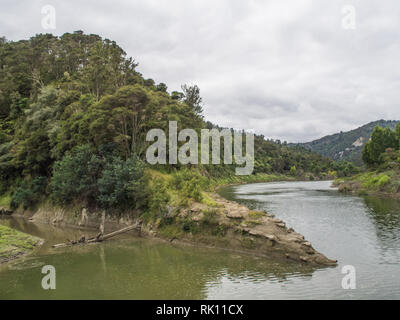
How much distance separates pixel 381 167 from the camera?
6862 cm

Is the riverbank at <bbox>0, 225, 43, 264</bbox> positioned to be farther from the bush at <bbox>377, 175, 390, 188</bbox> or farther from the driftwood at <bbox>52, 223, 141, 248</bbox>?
the bush at <bbox>377, 175, 390, 188</bbox>

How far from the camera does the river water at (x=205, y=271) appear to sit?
18.1 meters

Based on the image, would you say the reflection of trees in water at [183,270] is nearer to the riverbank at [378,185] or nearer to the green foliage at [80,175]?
the green foliage at [80,175]

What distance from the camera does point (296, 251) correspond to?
905 inches

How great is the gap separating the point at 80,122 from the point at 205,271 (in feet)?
91.5

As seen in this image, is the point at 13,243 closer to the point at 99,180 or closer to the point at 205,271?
the point at 99,180

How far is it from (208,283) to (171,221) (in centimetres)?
1281

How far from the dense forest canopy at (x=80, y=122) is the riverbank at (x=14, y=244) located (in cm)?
812

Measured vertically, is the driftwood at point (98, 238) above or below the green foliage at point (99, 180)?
below

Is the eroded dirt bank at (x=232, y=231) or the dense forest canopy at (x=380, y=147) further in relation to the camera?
the dense forest canopy at (x=380, y=147)

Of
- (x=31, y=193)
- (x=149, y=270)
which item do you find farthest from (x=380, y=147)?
(x=31, y=193)

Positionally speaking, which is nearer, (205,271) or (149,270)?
(205,271)

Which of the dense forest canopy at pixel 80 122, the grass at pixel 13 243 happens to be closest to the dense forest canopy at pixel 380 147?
the dense forest canopy at pixel 80 122
